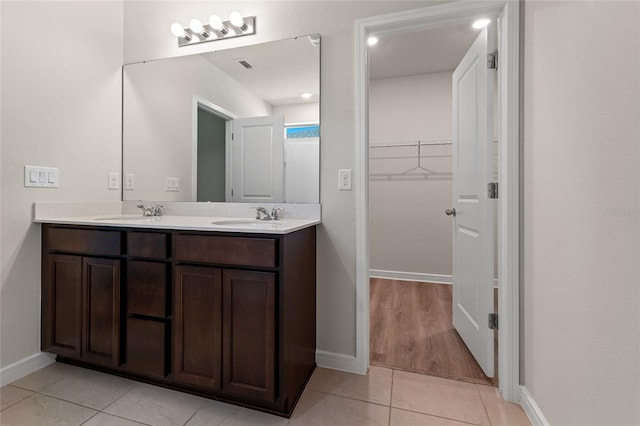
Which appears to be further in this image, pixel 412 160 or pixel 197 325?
pixel 412 160

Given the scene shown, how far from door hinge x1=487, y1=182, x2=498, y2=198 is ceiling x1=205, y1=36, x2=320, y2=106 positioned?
3.58 feet

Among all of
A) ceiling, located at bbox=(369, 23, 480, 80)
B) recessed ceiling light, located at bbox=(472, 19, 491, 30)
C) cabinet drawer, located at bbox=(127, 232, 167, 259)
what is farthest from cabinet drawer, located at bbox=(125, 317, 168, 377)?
ceiling, located at bbox=(369, 23, 480, 80)

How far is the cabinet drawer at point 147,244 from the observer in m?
1.46

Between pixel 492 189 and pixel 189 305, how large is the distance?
165cm

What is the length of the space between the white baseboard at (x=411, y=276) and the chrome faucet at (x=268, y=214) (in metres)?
2.25

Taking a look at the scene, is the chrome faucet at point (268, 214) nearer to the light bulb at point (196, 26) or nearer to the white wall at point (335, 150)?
the white wall at point (335, 150)

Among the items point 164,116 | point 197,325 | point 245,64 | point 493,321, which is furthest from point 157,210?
point 493,321

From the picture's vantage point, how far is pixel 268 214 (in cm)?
186

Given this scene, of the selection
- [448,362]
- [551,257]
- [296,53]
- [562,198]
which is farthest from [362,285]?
[296,53]

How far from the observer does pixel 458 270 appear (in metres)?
2.11

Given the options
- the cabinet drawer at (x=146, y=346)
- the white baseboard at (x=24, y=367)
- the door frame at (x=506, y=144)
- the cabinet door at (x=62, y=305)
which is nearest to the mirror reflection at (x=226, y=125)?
the door frame at (x=506, y=144)

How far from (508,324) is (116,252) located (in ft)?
6.59

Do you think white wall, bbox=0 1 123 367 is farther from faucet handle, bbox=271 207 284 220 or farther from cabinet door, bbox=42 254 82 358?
faucet handle, bbox=271 207 284 220

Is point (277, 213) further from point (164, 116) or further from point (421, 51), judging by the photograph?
point (421, 51)
